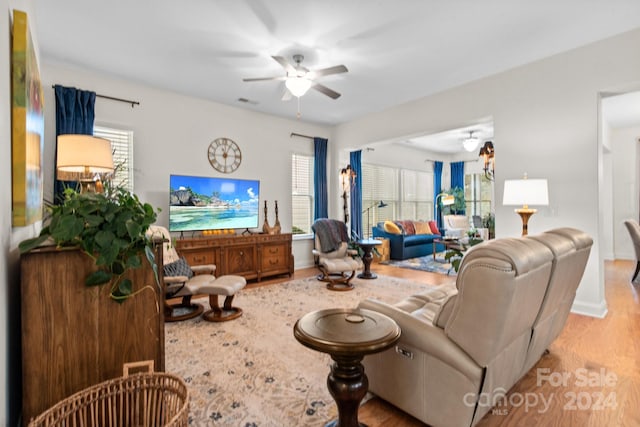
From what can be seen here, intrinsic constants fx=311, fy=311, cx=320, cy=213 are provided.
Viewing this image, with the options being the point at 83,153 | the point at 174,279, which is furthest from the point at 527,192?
the point at 83,153

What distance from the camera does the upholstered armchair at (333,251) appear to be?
4.59 m

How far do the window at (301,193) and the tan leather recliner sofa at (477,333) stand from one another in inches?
169

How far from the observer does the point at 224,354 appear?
2492 mm

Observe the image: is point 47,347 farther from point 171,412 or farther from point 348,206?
point 348,206

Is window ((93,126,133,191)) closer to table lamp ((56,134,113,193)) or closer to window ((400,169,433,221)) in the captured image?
table lamp ((56,134,113,193))

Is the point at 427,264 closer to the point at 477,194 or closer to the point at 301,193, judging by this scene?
the point at 301,193

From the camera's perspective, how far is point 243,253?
4.72 meters

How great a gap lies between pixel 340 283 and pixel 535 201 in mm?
2682

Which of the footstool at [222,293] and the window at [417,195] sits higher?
the window at [417,195]

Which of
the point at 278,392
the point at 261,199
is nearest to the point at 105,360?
the point at 278,392

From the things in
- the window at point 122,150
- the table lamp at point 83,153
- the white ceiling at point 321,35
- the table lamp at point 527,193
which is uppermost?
the white ceiling at point 321,35

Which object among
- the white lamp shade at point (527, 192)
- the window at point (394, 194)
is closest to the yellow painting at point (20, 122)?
the white lamp shade at point (527, 192)

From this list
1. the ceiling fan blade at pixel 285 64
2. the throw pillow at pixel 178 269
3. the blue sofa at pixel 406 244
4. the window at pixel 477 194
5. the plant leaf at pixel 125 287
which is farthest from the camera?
the window at pixel 477 194

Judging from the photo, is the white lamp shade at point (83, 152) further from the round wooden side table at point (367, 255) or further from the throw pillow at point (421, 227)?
the throw pillow at point (421, 227)
